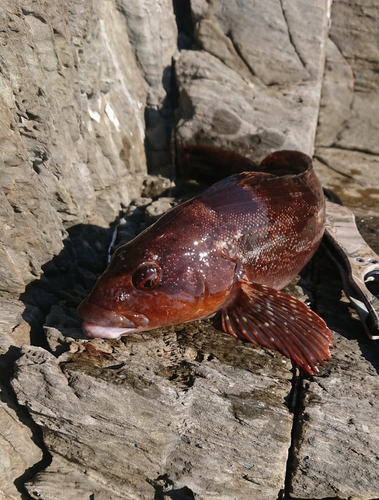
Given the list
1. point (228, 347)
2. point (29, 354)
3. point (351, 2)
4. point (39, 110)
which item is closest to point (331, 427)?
point (228, 347)

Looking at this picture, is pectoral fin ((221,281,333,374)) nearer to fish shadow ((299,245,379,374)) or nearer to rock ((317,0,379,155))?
fish shadow ((299,245,379,374))

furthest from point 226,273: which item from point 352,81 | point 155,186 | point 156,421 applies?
point 352,81

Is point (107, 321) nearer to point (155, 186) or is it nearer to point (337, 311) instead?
point (337, 311)

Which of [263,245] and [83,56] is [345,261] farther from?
[83,56]

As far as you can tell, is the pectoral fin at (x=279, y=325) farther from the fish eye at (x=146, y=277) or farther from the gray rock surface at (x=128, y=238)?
the fish eye at (x=146, y=277)

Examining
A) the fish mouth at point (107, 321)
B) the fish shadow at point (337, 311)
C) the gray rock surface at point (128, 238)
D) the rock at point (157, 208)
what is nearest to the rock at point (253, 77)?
the gray rock surface at point (128, 238)

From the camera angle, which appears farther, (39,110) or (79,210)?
(79,210)

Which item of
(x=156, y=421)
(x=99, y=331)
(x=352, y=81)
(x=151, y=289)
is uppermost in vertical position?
(x=352, y=81)
